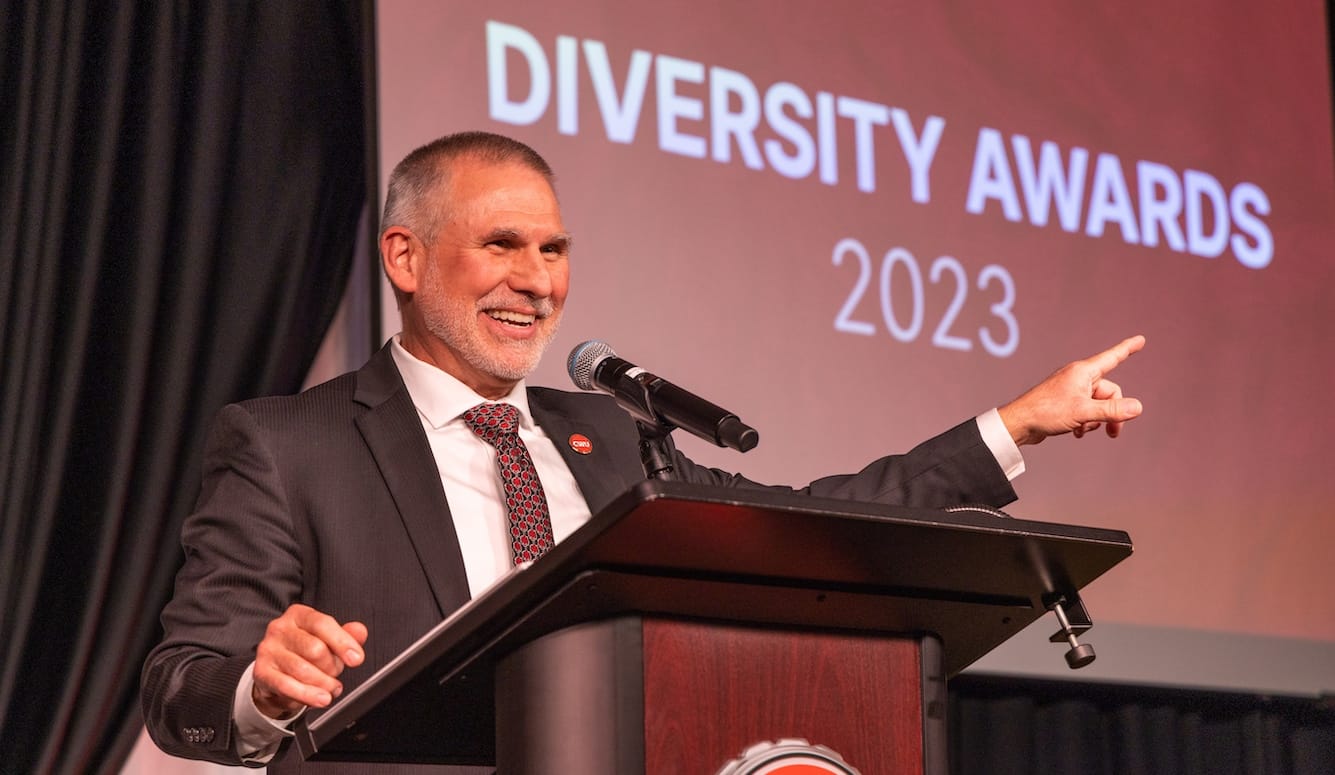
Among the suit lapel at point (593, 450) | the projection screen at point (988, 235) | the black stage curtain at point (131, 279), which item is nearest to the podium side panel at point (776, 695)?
the suit lapel at point (593, 450)

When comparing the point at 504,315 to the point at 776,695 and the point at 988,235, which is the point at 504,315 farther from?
the point at 988,235

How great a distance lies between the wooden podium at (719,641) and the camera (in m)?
1.14

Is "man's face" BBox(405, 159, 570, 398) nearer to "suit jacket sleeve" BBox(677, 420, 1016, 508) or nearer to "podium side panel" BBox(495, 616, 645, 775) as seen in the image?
"suit jacket sleeve" BBox(677, 420, 1016, 508)

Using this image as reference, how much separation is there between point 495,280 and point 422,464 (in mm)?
331

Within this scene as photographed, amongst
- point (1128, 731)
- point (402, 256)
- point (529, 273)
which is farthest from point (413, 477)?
point (1128, 731)

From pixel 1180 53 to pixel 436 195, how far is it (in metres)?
2.77

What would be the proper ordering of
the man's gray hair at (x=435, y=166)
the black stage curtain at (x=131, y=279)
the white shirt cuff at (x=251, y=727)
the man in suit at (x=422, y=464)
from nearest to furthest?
the white shirt cuff at (x=251, y=727) → the man in suit at (x=422, y=464) → the man's gray hair at (x=435, y=166) → the black stage curtain at (x=131, y=279)

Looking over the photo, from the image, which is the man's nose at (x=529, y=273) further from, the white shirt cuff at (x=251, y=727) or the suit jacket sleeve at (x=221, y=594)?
the white shirt cuff at (x=251, y=727)

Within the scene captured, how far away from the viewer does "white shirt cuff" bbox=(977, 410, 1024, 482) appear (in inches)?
71.6

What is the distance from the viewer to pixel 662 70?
3418 millimetres

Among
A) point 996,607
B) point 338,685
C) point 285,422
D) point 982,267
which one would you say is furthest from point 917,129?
point 338,685

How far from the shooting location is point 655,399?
155 cm

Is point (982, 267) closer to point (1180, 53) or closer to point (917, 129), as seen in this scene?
point (917, 129)

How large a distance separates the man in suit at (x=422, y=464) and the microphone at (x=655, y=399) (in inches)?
10.5
